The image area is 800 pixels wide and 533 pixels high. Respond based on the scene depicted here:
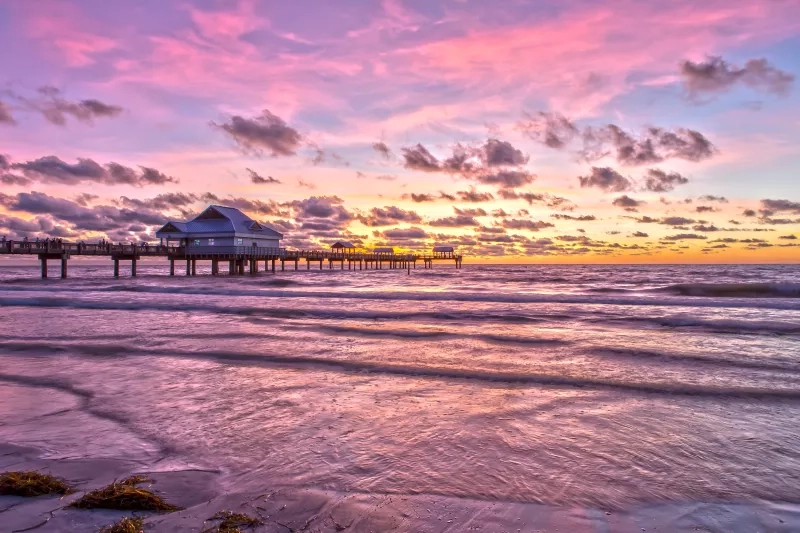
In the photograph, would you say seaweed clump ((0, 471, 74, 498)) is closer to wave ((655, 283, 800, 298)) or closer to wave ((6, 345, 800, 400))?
wave ((6, 345, 800, 400))

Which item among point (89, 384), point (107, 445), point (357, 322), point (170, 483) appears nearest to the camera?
point (170, 483)

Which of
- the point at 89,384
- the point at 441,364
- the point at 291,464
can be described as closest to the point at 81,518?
the point at 291,464

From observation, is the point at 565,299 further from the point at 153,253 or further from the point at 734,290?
the point at 153,253

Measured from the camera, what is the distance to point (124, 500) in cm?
369

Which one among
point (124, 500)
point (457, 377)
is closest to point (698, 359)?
point (457, 377)

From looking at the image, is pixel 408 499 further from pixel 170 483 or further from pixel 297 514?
pixel 170 483

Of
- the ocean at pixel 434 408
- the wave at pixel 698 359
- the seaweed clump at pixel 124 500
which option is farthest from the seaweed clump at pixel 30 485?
the wave at pixel 698 359

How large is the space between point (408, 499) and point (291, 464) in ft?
4.26

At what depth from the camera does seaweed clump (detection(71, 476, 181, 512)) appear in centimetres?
365

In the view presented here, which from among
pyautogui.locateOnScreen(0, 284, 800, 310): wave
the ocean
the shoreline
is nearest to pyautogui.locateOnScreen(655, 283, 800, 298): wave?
pyautogui.locateOnScreen(0, 284, 800, 310): wave

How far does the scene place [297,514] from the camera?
3584 millimetres

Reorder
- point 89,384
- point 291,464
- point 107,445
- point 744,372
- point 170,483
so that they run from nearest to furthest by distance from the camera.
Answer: point 170,483
point 291,464
point 107,445
point 89,384
point 744,372

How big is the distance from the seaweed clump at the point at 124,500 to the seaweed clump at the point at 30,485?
34cm

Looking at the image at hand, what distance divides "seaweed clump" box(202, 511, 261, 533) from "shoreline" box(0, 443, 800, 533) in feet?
0.24
